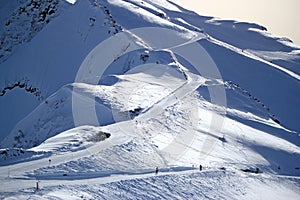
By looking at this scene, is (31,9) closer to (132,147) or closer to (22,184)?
(132,147)

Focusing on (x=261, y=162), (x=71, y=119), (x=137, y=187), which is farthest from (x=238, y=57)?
(x=137, y=187)

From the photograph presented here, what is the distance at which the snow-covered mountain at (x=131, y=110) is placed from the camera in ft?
83.6

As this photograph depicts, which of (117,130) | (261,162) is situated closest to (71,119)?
(117,130)

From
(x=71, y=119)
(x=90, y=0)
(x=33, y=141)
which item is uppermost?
(x=90, y=0)

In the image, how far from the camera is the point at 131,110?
38.2m

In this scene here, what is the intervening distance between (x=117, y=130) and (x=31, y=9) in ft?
159

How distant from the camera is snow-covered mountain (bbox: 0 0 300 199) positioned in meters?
25.5

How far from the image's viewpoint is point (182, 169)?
28.6m

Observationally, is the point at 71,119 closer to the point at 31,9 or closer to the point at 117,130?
the point at 117,130

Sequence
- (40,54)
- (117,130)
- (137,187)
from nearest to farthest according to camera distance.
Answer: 1. (137,187)
2. (117,130)
3. (40,54)

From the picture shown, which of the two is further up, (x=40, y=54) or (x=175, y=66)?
(x=175, y=66)

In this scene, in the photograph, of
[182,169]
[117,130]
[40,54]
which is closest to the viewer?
[182,169]

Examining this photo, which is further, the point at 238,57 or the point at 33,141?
the point at 238,57

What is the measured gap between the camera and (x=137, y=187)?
23844 millimetres
